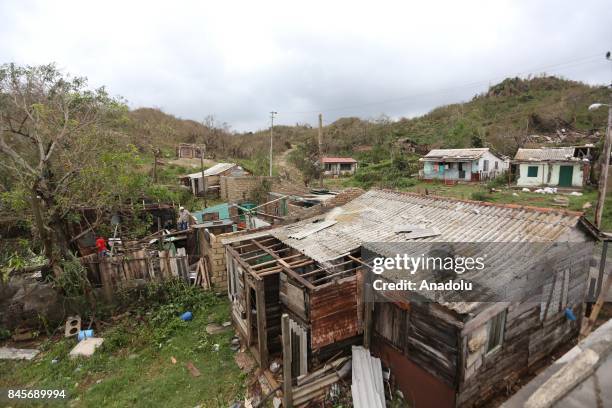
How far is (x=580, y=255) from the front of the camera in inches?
332

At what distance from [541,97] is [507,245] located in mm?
69389

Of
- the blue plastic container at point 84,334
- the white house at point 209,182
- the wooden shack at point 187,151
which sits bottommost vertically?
the blue plastic container at point 84,334

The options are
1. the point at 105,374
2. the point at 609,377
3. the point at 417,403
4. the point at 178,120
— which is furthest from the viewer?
the point at 178,120

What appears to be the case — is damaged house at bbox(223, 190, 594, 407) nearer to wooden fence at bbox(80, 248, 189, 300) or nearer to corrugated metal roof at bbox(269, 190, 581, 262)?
corrugated metal roof at bbox(269, 190, 581, 262)

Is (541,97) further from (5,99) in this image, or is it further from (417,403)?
(5,99)

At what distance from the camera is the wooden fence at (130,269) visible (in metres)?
10.6

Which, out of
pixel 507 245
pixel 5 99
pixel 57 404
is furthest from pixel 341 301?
pixel 5 99

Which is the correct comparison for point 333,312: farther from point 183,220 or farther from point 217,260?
point 183,220

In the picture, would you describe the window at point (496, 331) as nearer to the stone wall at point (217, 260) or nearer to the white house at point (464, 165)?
the stone wall at point (217, 260)

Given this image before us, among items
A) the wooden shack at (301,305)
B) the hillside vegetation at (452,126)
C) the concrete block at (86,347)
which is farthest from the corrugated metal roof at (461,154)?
the concrete block at (86,347)

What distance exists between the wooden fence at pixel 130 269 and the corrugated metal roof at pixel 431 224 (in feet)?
13.8

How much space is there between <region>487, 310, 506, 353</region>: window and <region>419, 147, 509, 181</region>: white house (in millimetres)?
28472

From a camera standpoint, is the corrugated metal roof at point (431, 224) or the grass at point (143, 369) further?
the corrugated metal roof at point (431, 224)

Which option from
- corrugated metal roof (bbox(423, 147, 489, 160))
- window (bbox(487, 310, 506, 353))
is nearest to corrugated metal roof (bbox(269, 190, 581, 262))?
window (bbox(487, 310, 506, 353))
